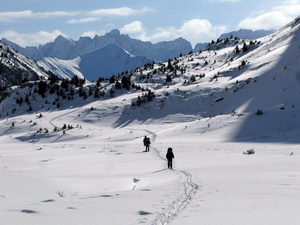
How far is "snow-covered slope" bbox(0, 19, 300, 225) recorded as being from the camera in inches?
346

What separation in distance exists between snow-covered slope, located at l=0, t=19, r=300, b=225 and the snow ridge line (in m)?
0.03

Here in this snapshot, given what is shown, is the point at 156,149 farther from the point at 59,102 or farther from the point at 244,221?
the point at 59,102

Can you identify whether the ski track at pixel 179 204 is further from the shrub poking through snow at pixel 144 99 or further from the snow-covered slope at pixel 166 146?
the shrub poking through snow at pixel 144 99

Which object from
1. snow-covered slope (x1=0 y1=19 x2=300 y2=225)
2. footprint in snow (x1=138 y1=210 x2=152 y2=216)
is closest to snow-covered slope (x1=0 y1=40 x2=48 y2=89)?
snow-covered slope (x1=0 y1=19 x2=300 y2=225)

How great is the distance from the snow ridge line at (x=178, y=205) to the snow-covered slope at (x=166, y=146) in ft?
0.08

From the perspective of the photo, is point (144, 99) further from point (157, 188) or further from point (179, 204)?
point (179, 204)

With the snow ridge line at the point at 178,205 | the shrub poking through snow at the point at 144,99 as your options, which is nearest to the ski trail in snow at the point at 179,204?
the snow ridge line at the point at 178,205

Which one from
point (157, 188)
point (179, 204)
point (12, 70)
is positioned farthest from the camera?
point (12, 70)

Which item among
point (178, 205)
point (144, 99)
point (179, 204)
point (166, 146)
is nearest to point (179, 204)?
point (179, 204)

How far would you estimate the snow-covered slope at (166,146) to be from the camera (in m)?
8.79

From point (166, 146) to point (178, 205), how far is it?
2083 centimetres

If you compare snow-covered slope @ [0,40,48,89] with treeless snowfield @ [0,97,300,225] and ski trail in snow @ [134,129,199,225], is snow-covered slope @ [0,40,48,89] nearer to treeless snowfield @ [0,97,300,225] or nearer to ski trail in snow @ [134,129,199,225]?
treeless snowfield @ [0,97,300,225]

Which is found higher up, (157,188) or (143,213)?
(143,213)

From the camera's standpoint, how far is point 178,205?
30.8 ft
